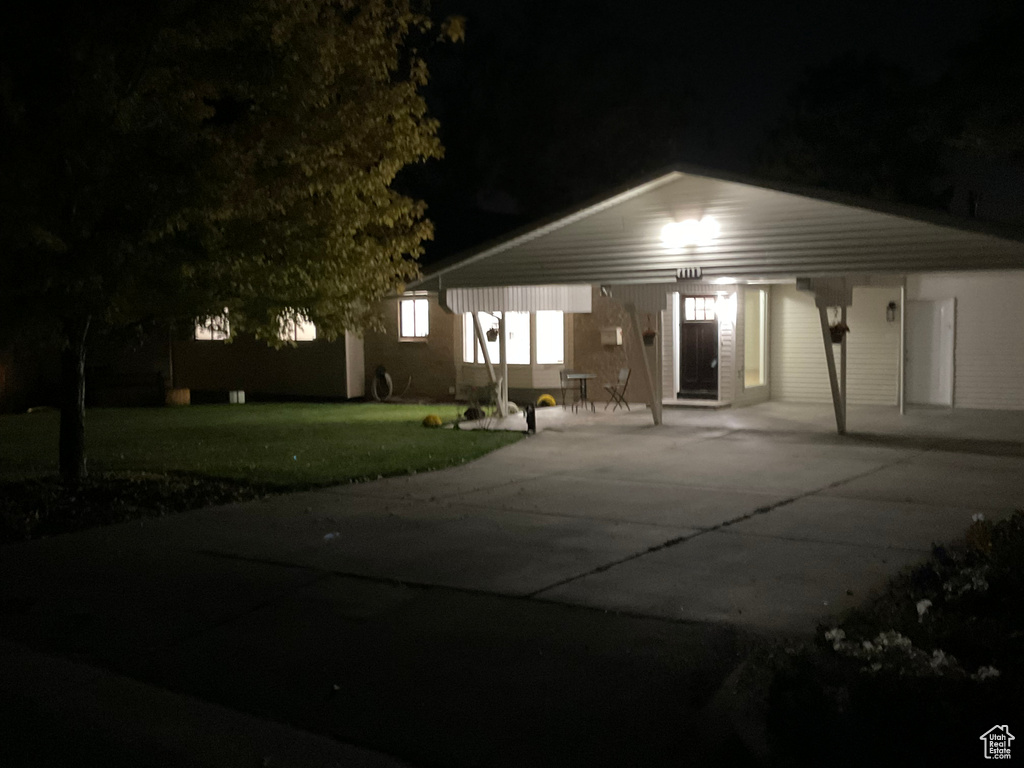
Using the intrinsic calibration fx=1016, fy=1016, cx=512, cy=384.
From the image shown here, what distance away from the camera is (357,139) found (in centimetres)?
1106

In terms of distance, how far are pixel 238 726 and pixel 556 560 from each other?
3.26m

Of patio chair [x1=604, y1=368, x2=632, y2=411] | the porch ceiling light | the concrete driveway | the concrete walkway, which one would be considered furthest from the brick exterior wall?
the concrete walkway

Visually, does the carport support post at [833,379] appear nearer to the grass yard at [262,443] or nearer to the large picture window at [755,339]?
the large picture window at [755,339]

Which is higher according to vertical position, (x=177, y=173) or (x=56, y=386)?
(x=177, y=173)

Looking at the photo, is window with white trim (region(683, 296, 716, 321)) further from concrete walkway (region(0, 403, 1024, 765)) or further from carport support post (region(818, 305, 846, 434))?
concrete walkway (region(0, 403, 1024, 765))

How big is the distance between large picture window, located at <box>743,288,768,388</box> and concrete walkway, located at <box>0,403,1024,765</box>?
23.8ft

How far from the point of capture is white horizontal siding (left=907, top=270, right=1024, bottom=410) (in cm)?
1731

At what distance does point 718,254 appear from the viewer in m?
14.7

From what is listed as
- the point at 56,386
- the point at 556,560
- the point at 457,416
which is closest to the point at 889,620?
the point at 556,560

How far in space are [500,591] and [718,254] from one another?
9.11m

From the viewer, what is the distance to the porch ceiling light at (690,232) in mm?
14859

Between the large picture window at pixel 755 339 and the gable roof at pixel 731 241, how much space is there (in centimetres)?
428

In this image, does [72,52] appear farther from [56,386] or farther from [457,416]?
[56,386]

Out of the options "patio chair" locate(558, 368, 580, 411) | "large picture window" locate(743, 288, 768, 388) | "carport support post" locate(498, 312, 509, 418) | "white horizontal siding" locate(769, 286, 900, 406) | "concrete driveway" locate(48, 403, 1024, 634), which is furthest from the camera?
"large picture window" locate(743, 288, 768, 388)
